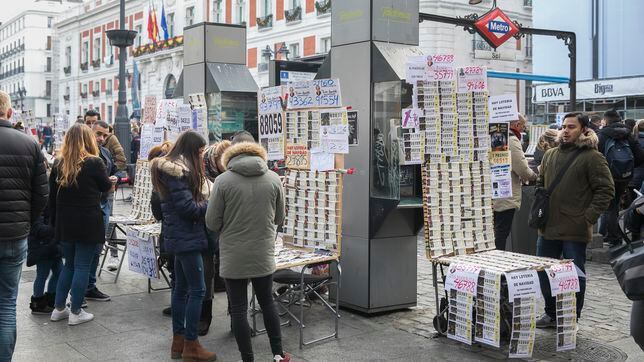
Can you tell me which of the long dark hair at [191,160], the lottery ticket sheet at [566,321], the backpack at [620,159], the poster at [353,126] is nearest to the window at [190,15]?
the backpack at [620,159]

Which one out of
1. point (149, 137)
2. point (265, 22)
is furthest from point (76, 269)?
point (265, 22)

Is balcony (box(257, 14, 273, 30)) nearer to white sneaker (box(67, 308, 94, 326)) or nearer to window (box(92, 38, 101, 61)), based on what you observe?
window (box(92, 38, 101, 61))

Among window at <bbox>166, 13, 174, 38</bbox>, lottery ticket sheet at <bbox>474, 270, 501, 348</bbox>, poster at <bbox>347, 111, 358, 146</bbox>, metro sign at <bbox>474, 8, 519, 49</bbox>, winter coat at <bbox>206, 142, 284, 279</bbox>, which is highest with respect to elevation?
window at <bbox>166, 13, 174, 38</bbox>

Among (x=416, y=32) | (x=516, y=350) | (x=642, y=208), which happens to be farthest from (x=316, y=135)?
(x=642, y=208)

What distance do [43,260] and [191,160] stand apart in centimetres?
231

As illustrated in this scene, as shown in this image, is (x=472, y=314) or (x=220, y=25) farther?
(x=220, y=25)

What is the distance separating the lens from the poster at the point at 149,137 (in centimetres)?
944

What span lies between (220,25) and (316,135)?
4.46 m

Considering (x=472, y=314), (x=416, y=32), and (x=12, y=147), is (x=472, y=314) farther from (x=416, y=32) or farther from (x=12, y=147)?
(x=12, y=147)

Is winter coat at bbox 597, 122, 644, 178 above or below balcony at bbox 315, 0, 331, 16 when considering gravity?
below

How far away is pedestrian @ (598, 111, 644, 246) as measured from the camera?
8961 millimetres

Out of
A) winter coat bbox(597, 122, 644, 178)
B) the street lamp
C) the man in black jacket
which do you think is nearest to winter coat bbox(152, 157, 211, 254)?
the man in black jacket

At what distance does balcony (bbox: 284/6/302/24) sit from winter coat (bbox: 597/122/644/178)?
2522 cm

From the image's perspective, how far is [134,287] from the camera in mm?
7863
